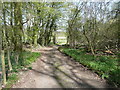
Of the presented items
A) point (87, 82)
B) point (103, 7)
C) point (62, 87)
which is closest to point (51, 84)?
point (62, 87)

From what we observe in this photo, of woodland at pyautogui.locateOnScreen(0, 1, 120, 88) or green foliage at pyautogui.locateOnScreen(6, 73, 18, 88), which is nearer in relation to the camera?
green foliage at pyautogui.locateOnScreen(6, 73, 18, 88)

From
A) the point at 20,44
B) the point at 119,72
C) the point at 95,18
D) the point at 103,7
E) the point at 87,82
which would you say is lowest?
the point at 87,82

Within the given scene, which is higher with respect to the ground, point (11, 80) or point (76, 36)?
point (76, 36)

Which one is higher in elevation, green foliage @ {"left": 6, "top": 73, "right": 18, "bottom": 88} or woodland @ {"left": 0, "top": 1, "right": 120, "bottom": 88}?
woodland @ {"left": 0, "top": 1, "right": 120, "bottom": 88}

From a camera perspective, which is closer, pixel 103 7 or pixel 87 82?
pixel 87 82

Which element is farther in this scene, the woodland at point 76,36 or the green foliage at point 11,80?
the woodland at point 76,36

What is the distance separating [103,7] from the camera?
778cm

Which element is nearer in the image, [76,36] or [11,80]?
[11,80]

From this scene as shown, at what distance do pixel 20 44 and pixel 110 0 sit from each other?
7.59m

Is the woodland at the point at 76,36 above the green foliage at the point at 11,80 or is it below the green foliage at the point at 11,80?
above

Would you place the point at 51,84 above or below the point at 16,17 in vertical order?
below

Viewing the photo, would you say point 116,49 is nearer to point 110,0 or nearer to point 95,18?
point 95,18

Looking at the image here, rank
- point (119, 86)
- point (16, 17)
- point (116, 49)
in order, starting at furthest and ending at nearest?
point (116, 49) → point (16, 17) → point (119, 86)

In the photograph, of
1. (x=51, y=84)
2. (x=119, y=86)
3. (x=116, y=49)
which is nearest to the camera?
(x=119, y=86)
